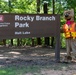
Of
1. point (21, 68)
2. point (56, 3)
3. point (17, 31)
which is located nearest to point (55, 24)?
point (17, 31)

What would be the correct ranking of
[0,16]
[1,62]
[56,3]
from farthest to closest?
[56,3]
[1,62]
[0,16]

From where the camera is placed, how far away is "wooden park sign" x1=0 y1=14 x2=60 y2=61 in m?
8.57

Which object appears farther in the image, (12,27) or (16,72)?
(12,27)


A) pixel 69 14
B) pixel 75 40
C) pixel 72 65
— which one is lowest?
pixel 72 65

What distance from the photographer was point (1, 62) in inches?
355

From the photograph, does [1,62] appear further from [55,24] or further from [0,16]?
[55,24]

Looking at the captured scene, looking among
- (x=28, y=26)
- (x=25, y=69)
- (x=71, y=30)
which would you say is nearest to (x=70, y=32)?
(x=71, y=30)

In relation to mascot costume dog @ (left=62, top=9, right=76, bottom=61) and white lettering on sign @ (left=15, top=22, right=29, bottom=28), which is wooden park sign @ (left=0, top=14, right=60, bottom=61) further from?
mascot costume dog @ (left=62, top=9, right=76, bottom=61)

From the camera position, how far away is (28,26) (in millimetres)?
8859

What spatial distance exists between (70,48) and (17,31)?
208cm

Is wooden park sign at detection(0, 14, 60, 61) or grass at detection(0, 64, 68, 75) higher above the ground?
wooden park sign at detection(0, 14, 60, 61)

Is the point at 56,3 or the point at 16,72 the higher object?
the point at 56,3

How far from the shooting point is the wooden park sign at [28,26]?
337 inches

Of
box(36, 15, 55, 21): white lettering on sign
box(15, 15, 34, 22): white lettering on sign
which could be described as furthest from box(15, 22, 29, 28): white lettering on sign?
box(36, 15, 55, 21): white lettering on sign
